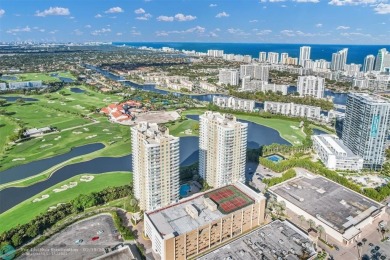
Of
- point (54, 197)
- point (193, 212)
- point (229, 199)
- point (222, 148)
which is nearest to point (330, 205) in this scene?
A: point (229, 199)

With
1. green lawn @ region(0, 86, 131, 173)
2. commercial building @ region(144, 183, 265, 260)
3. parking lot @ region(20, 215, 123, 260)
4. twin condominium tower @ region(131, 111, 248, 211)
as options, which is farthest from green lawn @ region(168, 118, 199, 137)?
parking lot @ region(20, 215, 123, 260)

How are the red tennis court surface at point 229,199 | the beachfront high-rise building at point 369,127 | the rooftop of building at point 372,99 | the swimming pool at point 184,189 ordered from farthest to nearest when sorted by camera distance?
the rooftop of building at point 372,99 → the beachfront high-rise building at point 369,127 → the swimming pool at point 184,189 → the red tennis court surface at point 229,199

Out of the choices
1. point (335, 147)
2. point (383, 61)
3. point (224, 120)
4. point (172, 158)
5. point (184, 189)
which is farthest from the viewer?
point (383, 61)

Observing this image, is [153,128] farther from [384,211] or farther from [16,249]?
[384,211]

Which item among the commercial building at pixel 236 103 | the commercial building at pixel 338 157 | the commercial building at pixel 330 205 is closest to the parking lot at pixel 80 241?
the commercial building at pixel 330 205

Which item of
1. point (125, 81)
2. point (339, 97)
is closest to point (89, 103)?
point (125, 81)

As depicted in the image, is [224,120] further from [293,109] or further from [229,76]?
[229,76]

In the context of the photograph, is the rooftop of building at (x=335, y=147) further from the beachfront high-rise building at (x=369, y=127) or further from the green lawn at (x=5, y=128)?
the green lawn at (x=5, y=128)

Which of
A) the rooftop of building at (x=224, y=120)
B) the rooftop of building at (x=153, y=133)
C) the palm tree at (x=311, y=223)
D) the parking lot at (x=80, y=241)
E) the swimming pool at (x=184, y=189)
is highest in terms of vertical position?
the rooftop of building at (x=224, y=120)

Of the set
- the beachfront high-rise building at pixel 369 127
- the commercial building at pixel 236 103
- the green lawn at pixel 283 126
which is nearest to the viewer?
the beachfront high-rise building at pixel 369 127
